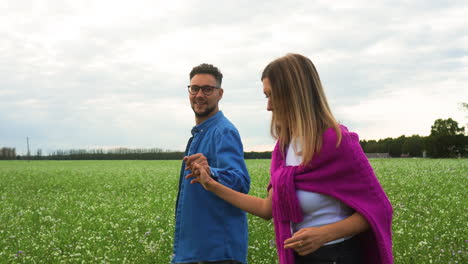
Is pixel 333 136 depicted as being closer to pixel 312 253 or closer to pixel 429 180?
pixel 312 253

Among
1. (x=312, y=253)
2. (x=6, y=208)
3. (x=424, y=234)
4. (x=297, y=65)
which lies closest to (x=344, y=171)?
(x=312, y=253)

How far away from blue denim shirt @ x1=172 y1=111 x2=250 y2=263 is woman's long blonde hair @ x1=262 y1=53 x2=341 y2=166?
1.29 meters

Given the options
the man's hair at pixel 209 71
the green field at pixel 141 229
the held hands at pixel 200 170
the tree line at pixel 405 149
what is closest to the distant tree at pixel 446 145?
the tree line at pixel 405 149

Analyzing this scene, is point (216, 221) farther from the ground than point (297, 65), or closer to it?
closer to it

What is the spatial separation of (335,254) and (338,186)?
375 millimetres

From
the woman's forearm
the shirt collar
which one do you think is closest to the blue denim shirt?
the shirt collar

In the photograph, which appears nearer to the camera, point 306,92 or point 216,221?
point 306,92

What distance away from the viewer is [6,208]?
1872 cm

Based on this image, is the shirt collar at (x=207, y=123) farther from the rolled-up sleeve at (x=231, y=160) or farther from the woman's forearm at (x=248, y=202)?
the woman's forearm at (x=248, y=202)

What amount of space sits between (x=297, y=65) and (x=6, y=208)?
19.1 meters

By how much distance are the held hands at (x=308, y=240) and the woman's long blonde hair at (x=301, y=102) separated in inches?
14.6

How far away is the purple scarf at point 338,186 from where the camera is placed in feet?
8.36

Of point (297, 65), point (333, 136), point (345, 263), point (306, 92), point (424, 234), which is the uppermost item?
point (297, 65)

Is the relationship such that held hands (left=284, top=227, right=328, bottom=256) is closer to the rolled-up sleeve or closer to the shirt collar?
the rolled-up sleeve
